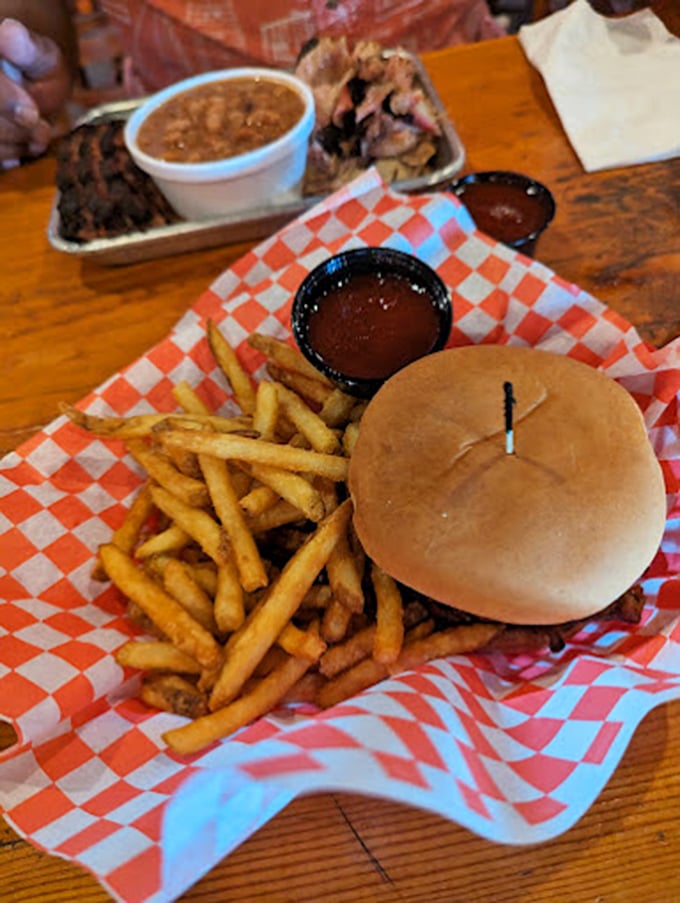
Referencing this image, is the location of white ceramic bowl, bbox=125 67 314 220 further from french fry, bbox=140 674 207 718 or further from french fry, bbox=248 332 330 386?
french fry, bbox=140 674 207 718

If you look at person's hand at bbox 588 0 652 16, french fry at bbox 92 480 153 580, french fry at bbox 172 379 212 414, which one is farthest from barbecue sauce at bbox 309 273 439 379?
person's hand at bbox 588 0 652 16

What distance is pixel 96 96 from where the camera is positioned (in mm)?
3695

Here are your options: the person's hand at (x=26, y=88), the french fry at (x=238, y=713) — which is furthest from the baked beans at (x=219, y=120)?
the french fry at (x=238, y=713)

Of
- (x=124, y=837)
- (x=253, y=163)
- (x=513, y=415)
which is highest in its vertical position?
(x=253, y=163)

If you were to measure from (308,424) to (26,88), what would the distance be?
230 centimetres

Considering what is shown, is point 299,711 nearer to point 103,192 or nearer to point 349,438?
point 349,438

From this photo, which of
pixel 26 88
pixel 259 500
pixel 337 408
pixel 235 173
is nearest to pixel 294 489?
pixel 259 500

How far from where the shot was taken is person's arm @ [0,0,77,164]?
2.81 meters

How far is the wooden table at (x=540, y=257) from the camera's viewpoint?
1.35 metres

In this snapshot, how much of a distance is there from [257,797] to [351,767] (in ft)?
0.56

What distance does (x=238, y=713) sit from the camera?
140 cm

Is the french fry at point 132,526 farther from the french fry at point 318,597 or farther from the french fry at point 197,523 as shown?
the french fry at point 318,597

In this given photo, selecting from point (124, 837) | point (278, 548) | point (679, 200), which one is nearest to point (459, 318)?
point (278, 548)

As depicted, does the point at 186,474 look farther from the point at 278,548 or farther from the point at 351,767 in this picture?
the point at 351,767
